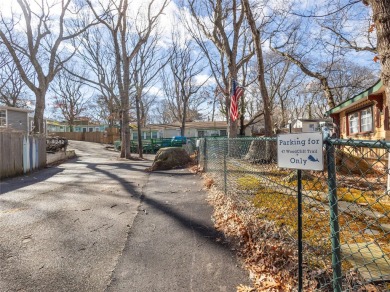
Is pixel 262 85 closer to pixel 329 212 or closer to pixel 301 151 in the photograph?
pixel 329 212

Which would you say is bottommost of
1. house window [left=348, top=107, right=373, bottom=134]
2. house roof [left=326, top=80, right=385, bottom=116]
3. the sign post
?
the sign post

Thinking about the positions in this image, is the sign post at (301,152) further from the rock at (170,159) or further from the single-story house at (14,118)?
the single-story house at (14,118)

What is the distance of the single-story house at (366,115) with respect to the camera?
31.3 ft

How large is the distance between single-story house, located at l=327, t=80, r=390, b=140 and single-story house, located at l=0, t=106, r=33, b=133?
24086mm

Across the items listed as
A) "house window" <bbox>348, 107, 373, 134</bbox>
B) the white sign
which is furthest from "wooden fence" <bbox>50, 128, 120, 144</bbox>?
the white sign

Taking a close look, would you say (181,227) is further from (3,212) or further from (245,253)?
(3,212)

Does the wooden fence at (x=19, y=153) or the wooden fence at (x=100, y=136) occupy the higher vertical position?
the wooden fence at (x=100, y=136)

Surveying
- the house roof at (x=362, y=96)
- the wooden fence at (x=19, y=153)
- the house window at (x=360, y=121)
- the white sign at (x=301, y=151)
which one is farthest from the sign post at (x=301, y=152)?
the house window at (x=360, y=121)

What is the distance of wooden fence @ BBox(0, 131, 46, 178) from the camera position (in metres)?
9.20

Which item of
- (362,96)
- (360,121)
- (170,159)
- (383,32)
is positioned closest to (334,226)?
(383,32)

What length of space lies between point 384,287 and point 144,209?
4.11 meters

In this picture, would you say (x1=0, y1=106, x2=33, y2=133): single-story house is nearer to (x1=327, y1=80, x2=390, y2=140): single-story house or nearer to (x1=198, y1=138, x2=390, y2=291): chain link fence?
(x1=198, y1=138, x2=390, y2=291): chain link fence

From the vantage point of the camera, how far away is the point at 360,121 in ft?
41.5

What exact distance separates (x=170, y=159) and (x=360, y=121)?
31.9 feet
